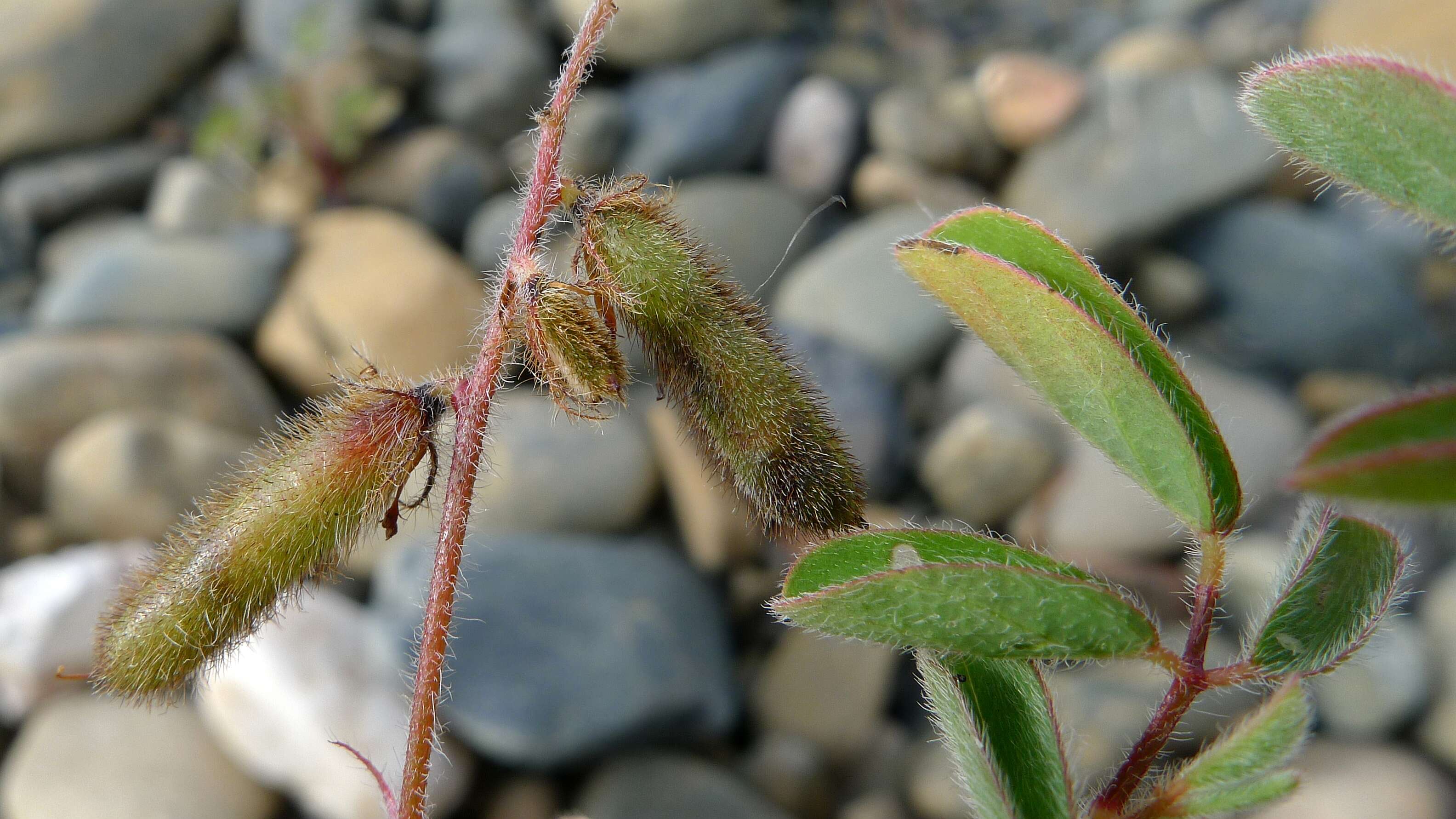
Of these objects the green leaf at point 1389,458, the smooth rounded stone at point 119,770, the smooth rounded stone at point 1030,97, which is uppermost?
the green leaf at point 1389,458

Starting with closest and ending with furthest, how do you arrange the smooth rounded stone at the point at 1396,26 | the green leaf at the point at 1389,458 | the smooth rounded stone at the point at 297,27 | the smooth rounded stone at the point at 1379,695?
1. the green leaf at the point at 1389,458
2. the smooth rounded stone at the point at 1379,695
3. the smooth rounded stone at the point at 1396,26
4. the smooth rounded stone at the point at 297,27

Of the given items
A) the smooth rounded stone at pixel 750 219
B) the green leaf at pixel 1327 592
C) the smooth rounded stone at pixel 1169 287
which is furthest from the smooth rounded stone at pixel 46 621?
the smooth rounded stone at pixel 1169 287

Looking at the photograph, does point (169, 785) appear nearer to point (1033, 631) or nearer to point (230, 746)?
point (230, 746)

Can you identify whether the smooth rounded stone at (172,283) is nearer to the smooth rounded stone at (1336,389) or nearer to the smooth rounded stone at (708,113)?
the smooth rounded stone at (708,113)

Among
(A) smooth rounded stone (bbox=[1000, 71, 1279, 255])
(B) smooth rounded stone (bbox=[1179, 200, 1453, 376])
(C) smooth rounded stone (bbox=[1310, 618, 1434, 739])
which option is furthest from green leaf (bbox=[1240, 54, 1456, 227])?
(B) smooth rounded stone (bbox=[1179, 200, 1453, 376])

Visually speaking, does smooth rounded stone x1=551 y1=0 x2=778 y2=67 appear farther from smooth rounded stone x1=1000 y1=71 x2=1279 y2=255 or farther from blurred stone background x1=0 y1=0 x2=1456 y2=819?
smooth rounded stone x1=1000 y1=71 x2=1279 y2=255

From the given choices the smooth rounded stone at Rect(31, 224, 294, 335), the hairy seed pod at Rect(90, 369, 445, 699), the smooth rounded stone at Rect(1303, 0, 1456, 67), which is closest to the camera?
the hairy seed pod at Rect(90, 369, 445, 699)

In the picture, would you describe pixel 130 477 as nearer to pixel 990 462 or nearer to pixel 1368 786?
pixel 990 462
